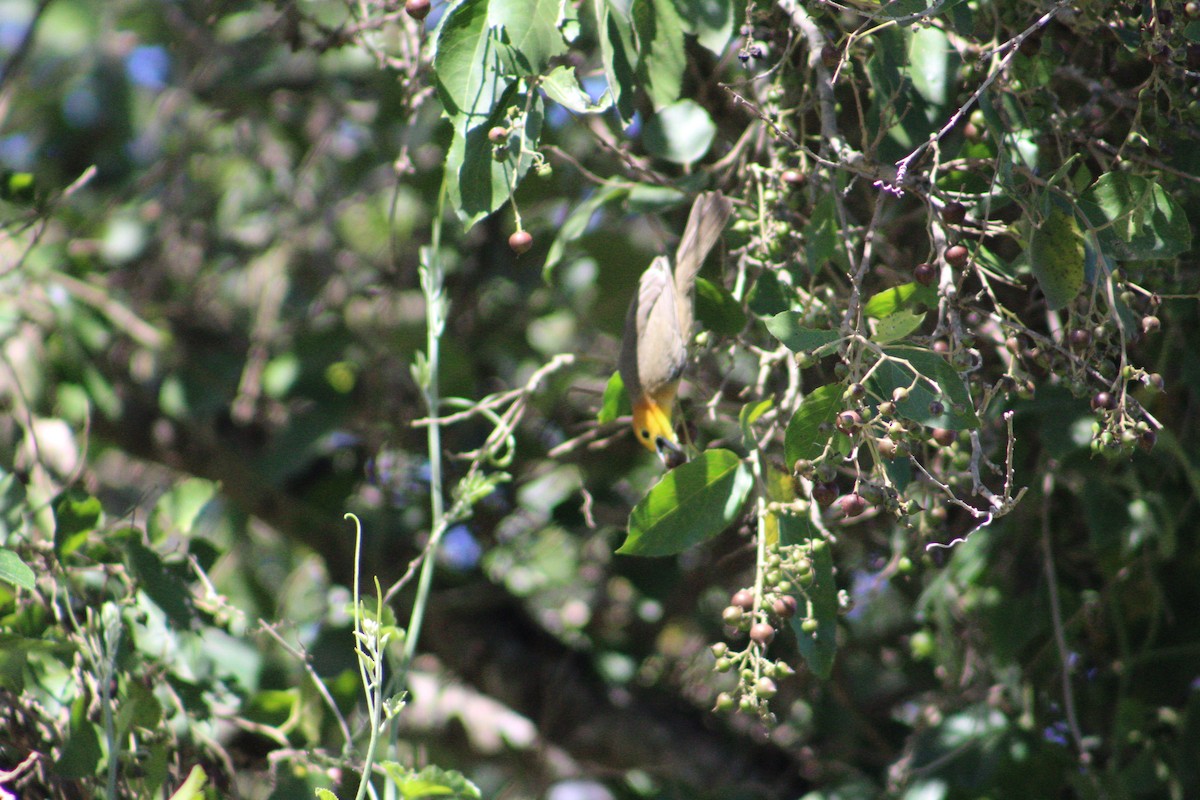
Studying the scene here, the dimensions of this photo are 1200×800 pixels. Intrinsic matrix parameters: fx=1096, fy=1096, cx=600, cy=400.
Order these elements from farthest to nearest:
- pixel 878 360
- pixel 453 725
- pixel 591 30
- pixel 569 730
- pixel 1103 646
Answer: pixel 453 725 → pixel 569 730 → pixel 1103 646 → pixel 591 30 → pixel 878 360

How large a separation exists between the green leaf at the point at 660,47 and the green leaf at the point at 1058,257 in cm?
53

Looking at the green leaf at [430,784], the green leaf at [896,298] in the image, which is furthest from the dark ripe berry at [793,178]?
the green leaf at [430,784]

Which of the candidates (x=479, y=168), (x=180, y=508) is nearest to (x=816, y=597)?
(x=479, y=168)

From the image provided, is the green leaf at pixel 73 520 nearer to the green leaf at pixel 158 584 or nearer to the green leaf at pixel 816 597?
the green leaf at pixel 158 584

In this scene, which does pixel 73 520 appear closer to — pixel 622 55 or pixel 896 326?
pixel 622 55

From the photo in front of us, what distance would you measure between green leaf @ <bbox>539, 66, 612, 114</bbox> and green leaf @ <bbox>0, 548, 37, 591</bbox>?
0.87 metres

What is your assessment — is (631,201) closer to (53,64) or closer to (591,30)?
(591,30)

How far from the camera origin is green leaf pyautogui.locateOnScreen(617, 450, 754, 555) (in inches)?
54.1

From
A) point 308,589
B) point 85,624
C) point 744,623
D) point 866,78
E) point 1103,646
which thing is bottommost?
point 308,589

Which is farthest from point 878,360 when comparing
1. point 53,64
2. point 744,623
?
point 53,64

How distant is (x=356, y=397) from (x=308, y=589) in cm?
53

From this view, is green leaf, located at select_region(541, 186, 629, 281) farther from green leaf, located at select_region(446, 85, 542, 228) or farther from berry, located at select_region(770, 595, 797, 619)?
berry, located at select_region(770, 595, 797, 619)

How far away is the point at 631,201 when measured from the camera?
170 cm

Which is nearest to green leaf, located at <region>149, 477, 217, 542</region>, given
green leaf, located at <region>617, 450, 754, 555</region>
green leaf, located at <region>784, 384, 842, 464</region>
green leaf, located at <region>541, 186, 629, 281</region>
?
green leaf, located at <region>541, 186, 629, 281</region>
